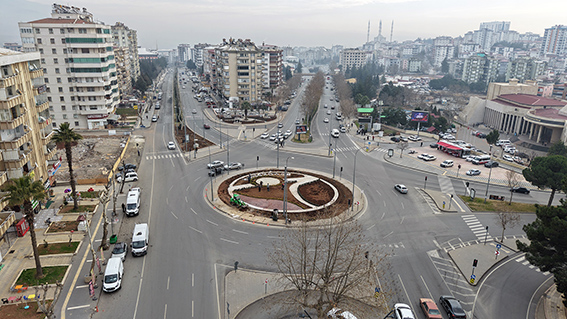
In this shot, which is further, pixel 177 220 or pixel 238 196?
pixel 238 196

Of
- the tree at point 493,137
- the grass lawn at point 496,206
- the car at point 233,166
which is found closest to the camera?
the grass lawn at point 496,206

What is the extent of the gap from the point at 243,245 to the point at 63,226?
21282 millimetres

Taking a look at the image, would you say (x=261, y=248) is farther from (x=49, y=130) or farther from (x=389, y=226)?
(x=49, y=130)

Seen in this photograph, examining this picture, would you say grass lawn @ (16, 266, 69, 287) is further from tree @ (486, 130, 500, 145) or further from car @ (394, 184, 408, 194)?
tree @ (486, 130, 500, 145)

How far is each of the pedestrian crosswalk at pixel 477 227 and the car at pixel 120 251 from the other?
38849mm

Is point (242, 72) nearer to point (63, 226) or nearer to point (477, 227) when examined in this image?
point (63, 226)

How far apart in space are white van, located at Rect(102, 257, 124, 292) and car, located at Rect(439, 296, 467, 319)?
1073 inches

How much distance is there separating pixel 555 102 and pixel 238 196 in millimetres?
114945

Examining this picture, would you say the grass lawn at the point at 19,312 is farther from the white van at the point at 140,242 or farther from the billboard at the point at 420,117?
the billboard at the point at 420,117

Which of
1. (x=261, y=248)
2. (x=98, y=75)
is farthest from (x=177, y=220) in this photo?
(x=98, y=75)

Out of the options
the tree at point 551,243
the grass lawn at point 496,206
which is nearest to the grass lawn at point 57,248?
the tree at point 551,243

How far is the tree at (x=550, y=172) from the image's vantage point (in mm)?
47438

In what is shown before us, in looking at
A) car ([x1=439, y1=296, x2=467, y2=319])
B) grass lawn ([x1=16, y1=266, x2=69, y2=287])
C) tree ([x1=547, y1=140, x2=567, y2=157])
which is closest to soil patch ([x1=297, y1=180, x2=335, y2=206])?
car ([x1=439, y1=296, x2=467, y2=319])

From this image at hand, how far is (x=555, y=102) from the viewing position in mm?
112875
